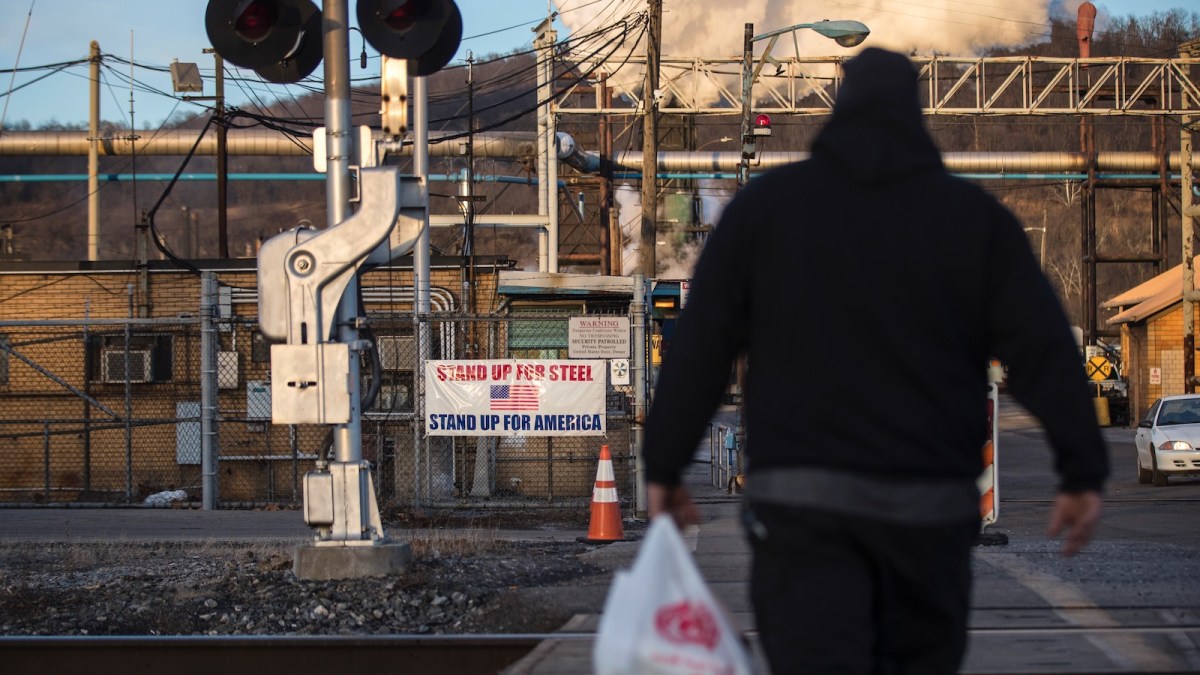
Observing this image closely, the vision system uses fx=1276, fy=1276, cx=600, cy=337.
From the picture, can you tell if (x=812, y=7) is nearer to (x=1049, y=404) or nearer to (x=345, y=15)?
(x=345, y=15)

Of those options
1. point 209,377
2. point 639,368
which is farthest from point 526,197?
point 639,368

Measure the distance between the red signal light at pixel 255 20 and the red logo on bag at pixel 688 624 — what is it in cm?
690

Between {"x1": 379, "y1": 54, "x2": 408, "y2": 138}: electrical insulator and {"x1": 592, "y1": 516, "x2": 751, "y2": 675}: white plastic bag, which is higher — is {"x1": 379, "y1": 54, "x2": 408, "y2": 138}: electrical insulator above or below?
above

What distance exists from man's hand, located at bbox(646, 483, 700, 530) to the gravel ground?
4459 mm

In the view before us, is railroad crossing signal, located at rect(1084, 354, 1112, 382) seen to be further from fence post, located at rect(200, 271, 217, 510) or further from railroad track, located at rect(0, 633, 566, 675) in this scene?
railroad track, located at rect(0, 633, 566, 675)

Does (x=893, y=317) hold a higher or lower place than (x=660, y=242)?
lower

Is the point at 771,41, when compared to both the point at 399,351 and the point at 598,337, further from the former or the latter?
the point at 598,337

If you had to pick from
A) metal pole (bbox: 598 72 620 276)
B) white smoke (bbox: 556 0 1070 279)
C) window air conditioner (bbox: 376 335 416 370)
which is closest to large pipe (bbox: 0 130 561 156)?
metal pole (bbox: 598 72 620 276)

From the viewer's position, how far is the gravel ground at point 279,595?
25.8 ft

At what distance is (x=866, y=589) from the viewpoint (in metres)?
2.86

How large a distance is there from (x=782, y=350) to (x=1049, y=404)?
2.08ft

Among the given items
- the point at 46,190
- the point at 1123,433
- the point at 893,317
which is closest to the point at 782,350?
the point at 893,317

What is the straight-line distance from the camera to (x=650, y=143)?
72.9 ft

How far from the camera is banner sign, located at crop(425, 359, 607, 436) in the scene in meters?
14.1
